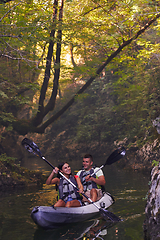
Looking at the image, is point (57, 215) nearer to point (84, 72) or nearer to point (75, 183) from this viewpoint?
point (75, 183)

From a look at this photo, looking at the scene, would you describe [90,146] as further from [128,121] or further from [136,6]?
[136,6]

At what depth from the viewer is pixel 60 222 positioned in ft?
18.3

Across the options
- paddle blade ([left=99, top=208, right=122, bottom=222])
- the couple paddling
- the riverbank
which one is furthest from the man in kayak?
the riverbank

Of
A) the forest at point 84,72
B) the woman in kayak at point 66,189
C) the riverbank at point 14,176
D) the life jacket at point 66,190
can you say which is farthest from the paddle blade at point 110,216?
the riverbank at point 14,176

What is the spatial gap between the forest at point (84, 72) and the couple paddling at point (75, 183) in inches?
123

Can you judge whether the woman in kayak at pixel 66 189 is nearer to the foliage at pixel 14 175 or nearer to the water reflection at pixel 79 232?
the water reflection at pixel 79 232

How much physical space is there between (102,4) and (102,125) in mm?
12207

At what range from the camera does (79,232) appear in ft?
17.7

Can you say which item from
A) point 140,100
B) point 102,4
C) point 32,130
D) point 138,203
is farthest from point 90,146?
point 138,203

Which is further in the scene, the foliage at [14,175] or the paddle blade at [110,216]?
the foliage at [14,175]

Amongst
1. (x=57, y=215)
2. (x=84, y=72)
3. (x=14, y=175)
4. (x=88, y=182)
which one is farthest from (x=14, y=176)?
(x=84, y=72)

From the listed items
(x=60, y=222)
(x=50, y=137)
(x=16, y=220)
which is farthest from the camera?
(x=50, y=137)

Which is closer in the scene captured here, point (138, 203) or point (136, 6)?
point (138, 203)

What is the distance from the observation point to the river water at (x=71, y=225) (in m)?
5.20
